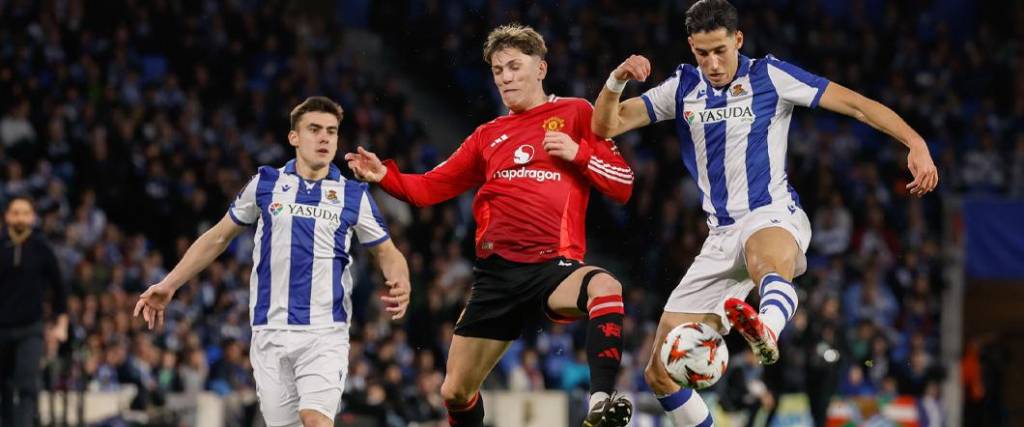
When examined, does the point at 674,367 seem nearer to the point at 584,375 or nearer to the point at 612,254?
the point at 584,375

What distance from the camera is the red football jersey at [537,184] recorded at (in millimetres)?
7754

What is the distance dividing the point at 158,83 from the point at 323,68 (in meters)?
2.42

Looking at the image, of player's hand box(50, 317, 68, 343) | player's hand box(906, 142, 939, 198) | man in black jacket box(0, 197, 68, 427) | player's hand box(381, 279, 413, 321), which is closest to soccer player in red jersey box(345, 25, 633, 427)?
player's hand box(381, 279, 413, 321)

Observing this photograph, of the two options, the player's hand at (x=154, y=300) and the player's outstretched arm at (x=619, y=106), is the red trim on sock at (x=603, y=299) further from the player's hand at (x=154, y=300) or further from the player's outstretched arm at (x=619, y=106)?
the player's hand at (x=154, y=300)

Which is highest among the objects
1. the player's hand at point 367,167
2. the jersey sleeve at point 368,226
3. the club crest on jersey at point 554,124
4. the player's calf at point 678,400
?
the club crest on jersey at point 554,124

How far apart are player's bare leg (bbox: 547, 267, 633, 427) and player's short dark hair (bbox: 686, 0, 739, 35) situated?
131 cm

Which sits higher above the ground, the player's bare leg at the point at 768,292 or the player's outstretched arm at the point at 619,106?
the player's outstretched arm at the point at 619,106

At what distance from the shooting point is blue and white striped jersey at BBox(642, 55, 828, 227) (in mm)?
7652

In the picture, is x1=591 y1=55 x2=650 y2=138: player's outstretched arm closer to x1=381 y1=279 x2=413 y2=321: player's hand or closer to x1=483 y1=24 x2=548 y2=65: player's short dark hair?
x1=483 y1=24 x2=548 y2=65: player's short dark hair

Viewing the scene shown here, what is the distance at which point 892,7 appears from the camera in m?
24.0

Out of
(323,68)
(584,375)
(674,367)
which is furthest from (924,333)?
(674,367)

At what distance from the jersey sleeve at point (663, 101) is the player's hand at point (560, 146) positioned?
590 millimetres

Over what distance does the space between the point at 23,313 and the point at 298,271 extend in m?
4.12

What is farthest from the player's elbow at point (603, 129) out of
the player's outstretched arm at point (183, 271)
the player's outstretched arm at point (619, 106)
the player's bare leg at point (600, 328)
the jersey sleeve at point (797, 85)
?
the player's outstretched arm at point (183, 271)
